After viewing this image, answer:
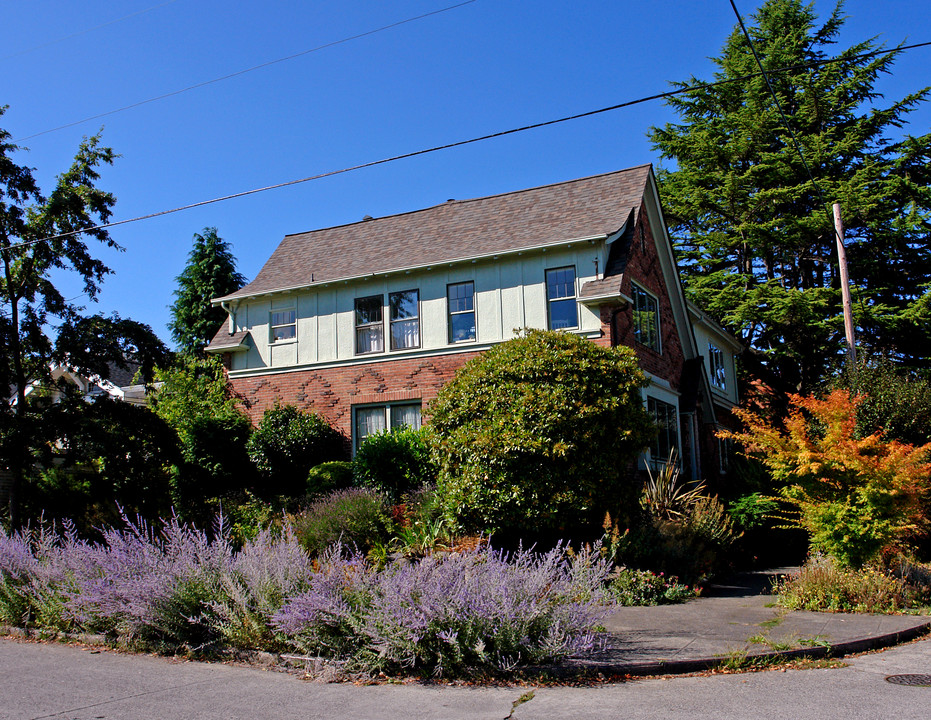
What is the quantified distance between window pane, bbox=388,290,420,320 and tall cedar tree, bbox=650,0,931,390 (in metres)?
13.8

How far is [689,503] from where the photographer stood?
13.5 metres

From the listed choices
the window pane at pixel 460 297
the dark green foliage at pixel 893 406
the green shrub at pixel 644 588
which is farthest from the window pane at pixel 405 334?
the dark green foliage at pixel 893 406

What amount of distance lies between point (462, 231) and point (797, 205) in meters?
16.7

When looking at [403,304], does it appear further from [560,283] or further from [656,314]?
[656,314]

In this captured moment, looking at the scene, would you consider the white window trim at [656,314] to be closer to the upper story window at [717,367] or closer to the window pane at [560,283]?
the window pane at [560,283]

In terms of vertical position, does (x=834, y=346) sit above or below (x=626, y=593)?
above

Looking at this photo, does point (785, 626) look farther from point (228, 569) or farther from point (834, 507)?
point (228, 569)

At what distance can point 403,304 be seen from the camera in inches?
717

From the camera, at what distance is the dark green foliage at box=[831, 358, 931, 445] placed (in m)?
14.6

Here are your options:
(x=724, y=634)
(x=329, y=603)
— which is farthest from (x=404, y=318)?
(x=329, y=603)

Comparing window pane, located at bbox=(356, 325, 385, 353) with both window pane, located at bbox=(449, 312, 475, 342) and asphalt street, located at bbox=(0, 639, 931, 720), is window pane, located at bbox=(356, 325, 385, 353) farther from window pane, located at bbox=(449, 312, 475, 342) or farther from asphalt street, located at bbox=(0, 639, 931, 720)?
asphalt street, located at bbox=(0, 639, 931, 720)

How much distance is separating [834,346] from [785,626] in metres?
21.2

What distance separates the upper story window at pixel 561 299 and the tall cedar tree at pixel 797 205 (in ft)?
40.4

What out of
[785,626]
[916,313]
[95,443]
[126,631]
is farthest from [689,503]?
[916,313]
